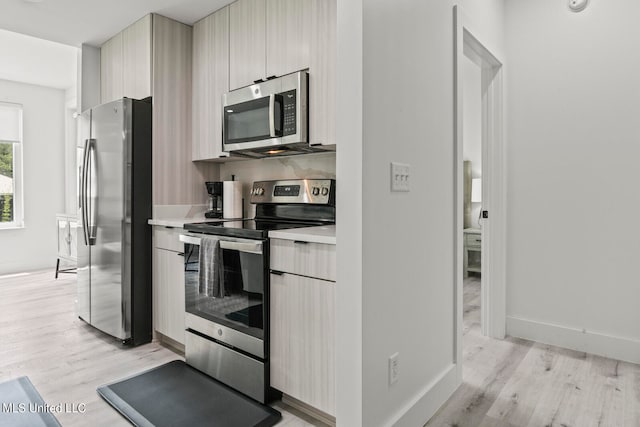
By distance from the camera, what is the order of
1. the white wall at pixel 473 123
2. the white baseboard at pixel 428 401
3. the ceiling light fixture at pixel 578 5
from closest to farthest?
the white baseboard at pixel 428 401, the ceiling light fixture at pixel 578 5, the white wall at pixel 473 123

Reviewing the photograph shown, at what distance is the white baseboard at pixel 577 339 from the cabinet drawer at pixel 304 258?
194 cm

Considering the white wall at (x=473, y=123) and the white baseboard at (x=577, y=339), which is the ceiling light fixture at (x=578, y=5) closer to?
the white baseboard at (x=577, y=339)

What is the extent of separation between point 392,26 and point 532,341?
2.41m

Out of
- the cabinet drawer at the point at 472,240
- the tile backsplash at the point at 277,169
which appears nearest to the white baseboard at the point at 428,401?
the tile backsplash at the point at 277,169

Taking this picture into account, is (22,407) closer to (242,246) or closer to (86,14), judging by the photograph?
(242,246)

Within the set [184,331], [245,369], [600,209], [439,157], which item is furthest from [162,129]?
[600,209]

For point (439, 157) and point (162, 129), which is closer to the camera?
point (439, 157)

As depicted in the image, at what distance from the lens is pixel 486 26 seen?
8.41ft

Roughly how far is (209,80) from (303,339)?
207 centimetres

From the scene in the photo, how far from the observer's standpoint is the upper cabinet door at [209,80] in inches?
112

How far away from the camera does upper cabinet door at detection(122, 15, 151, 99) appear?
2896mm

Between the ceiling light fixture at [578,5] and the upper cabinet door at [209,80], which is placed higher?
the ceiling light fixture at [578,5]

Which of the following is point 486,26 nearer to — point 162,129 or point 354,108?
point 354,108

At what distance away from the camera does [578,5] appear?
2.59 meters
